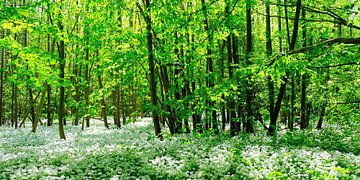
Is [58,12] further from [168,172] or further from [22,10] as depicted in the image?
[168,172]

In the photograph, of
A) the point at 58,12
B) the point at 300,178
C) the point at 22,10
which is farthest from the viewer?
the point at 58,12

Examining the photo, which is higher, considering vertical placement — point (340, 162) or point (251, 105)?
point (251, 105)

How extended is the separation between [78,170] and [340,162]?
7.73m

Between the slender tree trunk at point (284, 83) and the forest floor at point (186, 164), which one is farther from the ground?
the slender tree trunk at point (284, 83)

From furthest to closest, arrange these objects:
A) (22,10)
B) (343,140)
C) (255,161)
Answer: (343,140), (22,10), (255,161)

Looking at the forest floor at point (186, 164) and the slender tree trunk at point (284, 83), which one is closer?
the forest floor at point (186, 164)

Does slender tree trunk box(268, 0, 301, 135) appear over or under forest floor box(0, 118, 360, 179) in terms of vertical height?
over

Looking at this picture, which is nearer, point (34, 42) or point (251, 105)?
point (251, 105)

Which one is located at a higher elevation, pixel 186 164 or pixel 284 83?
pixel 284 83

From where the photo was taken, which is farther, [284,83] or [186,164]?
[284,83]

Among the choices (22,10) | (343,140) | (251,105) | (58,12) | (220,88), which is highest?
(58,12)

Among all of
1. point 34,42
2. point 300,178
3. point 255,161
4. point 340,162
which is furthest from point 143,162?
point 34,42

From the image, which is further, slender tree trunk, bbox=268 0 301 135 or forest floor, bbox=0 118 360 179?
slender tree trunk, bbox=268 0 301 135

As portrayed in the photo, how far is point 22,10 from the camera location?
400 inches
